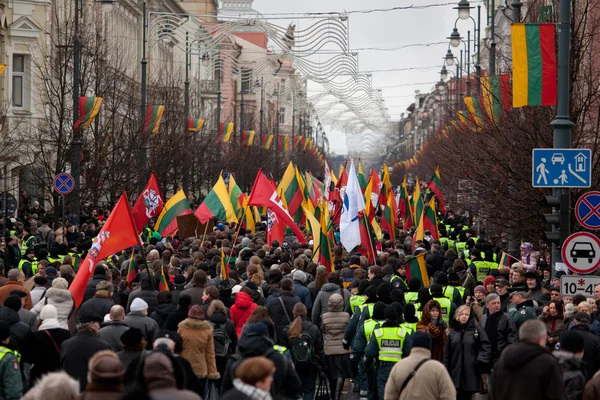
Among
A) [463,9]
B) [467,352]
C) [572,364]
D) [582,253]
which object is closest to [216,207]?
[582,253]

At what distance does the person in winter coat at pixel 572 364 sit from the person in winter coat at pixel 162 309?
508cm

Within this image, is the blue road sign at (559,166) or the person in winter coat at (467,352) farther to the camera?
the blue road sign at (559,166)

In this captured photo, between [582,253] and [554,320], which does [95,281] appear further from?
[582,253]

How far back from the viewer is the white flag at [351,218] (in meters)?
21.9

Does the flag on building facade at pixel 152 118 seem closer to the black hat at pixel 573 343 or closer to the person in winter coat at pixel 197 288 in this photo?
the person in winter coat at pixel 197 288

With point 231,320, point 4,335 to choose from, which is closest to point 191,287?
point 231,320

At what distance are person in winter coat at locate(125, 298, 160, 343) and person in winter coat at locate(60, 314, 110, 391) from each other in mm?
1469

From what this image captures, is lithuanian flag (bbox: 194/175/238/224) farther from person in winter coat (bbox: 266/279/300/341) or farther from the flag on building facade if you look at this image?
the flag on building facade

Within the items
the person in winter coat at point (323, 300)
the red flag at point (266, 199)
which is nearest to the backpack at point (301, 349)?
the person in winter coat at point (323, 300)

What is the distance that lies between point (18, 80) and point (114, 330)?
32495 mm

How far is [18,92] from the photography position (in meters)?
43.0

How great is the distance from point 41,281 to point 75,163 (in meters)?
14.9

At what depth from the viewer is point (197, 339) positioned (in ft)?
40.4

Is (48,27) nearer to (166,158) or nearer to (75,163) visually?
(166,158)
